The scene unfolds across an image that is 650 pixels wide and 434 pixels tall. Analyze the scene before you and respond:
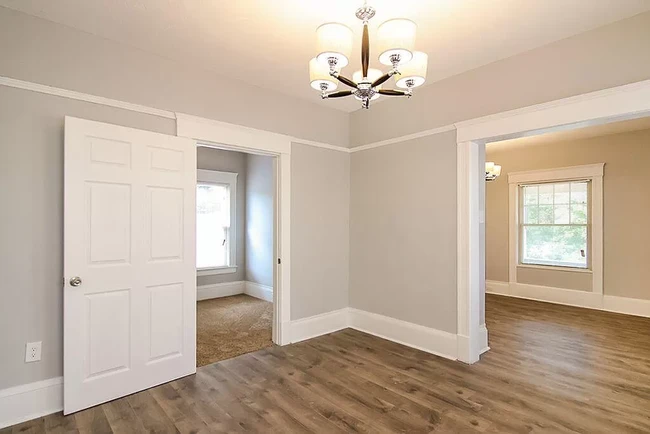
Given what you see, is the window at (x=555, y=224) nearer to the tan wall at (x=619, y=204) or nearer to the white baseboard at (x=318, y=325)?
the tan wall at (x=619, y=204)

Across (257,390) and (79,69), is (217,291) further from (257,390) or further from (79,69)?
(79,69)

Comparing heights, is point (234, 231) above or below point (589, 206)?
below

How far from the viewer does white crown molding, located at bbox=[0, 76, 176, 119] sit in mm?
2414

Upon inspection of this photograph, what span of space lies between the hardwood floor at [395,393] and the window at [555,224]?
2044 mm

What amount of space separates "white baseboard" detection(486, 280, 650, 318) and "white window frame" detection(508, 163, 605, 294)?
131mm

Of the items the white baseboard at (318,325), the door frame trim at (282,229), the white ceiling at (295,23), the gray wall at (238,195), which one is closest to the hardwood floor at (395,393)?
the white baseboard at (318,325)

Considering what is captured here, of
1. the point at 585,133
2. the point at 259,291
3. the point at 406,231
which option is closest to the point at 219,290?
the point at 259,291

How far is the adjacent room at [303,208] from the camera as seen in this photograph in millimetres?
2391

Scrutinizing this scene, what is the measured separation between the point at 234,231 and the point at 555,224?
5491 mm

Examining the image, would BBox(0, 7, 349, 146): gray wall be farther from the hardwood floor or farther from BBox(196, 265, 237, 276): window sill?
BBox(196, 265, 237, 276): window sill

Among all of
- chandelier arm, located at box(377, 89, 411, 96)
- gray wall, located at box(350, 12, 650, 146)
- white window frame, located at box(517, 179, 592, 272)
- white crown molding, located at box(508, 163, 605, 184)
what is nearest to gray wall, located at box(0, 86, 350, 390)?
chandelier arm, located at box(377, 89, 411, 96)

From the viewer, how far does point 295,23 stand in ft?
8.28

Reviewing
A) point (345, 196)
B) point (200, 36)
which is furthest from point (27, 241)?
point (345, 196)

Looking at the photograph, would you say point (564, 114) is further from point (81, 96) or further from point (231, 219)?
point (231, 219)
